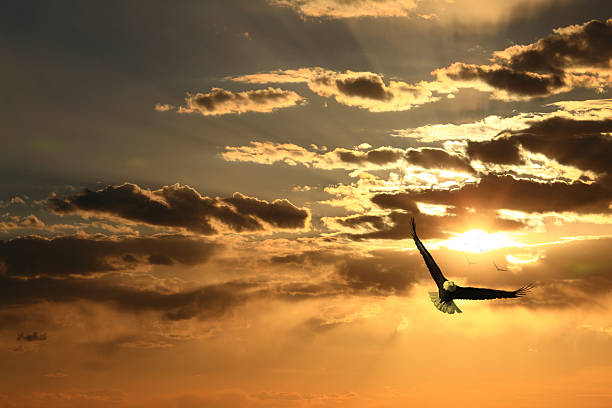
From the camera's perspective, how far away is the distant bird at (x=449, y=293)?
61438 millimetres

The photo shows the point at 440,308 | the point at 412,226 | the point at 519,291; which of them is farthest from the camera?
the point at 412,226

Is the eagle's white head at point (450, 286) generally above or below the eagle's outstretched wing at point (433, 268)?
below

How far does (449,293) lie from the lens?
209ft

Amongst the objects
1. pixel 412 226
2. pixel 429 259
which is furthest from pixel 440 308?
pixel 412 226

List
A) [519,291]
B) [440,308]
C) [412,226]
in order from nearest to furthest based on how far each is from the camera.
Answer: [519,291], [440,308], [412,226]

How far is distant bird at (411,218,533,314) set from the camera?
6144 cm

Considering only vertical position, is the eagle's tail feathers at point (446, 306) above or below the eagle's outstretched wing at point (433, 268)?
below

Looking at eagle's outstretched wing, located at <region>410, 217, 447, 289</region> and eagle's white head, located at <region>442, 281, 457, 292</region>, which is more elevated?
eagle's outstretched wing, located at <region>410, 217, 447, 289</region>

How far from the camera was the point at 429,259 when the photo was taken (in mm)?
65375

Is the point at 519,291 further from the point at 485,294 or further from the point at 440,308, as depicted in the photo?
the point at 440,308

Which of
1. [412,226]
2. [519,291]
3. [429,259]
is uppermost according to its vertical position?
[412,226]

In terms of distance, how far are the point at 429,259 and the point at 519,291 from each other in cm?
854

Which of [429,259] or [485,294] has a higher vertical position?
[429,259]

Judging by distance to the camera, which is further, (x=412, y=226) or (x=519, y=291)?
(x=412, y=226)
